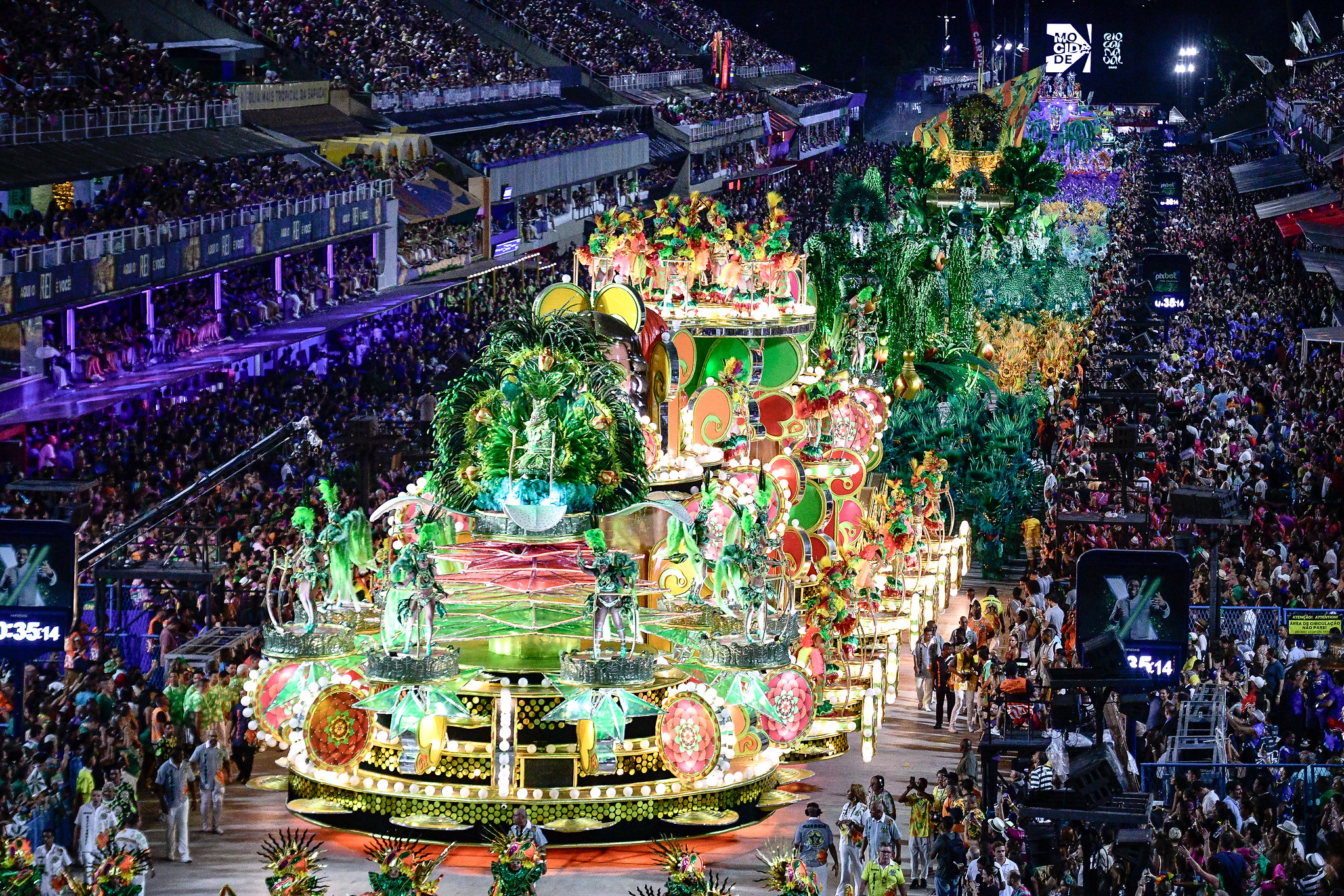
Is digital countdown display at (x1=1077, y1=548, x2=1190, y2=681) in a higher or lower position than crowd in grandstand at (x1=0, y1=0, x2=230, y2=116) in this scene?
lower

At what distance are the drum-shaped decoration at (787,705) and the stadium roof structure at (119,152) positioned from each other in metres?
17.3

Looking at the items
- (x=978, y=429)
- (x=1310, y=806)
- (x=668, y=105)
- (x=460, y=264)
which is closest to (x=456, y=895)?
(x=1310, y=806)

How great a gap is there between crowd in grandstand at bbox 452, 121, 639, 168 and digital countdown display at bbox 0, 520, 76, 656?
140 ft

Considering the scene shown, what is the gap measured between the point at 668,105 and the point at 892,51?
134ft

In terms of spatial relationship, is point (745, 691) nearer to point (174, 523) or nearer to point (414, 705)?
point (414, 705)

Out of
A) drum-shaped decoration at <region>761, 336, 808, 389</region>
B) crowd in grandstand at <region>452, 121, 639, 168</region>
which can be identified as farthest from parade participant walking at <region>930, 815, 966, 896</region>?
crowd in grandstand at <region>452, 121, 639, 168</region>

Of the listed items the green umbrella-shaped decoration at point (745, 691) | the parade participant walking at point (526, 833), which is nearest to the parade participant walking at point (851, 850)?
the green umbrella-shaped decoration at point (745, 691)

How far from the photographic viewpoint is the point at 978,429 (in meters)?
33.3

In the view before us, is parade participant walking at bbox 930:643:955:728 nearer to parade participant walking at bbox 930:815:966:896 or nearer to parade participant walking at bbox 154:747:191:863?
parade participant walking at bbox 930:815:966:896

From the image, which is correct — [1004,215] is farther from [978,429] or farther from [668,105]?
[668,105]

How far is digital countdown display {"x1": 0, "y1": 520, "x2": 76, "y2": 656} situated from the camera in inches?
676

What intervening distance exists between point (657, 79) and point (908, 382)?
5182 centimetres

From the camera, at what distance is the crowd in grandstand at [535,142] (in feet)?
197

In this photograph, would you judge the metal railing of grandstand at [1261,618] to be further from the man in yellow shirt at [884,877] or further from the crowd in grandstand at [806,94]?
the crowd in grandstand at [806,94]
